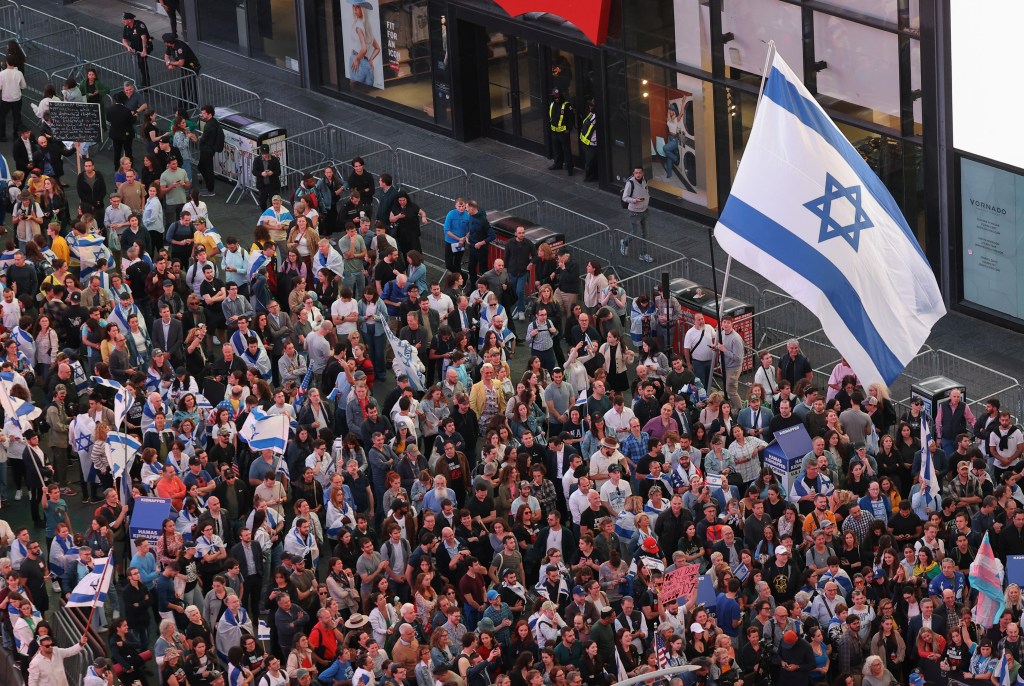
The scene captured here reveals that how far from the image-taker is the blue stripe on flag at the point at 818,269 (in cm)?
2252

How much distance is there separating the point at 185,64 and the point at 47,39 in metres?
5.30

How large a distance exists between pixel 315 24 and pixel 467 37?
480 centimetres

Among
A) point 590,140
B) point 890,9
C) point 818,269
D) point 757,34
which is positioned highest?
point 818,269

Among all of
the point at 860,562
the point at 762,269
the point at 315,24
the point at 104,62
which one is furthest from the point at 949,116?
the point at 104,62

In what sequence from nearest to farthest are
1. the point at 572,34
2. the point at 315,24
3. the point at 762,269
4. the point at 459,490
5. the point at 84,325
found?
the point at 762,269 < the point at 459,490 < the point at 84,325 < the point at 572,34 < the point at 315,24

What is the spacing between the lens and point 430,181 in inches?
1640

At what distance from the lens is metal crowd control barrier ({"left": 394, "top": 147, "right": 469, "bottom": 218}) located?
40594 mm

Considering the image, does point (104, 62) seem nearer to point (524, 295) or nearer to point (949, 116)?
point (524, 295)

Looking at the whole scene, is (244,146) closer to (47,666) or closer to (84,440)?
(84,440)

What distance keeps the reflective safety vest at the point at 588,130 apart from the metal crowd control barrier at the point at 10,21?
49.3 feet

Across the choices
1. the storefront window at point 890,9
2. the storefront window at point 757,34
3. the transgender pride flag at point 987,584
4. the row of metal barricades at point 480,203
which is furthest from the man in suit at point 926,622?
the storefront window at point 757,34

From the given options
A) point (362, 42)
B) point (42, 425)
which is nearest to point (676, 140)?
point (362, 42)

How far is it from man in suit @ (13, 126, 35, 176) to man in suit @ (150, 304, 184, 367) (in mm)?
8763

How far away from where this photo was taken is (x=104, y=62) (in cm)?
4641
